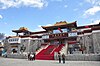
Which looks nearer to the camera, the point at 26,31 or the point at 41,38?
the point at 41,38

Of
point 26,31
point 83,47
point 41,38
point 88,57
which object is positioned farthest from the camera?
point 26,31

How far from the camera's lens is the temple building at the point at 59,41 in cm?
4056

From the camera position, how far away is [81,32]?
44656mm

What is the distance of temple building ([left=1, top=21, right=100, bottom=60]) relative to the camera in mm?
40562

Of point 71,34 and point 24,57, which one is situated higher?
point 71,34

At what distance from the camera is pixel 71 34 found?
4569 centimetres

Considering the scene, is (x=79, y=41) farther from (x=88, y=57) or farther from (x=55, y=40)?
(x=88, y=57)

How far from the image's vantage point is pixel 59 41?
159 feet

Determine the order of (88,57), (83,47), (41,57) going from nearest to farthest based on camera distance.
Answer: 1. (88,57)
2. (41,57)
3. (83,47)

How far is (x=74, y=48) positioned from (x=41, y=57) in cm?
906

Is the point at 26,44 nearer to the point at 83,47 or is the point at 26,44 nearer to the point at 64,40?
the point at 64,40

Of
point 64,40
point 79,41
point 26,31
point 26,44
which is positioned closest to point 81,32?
point 79,41

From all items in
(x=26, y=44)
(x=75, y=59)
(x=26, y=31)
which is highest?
(x=26, y=31)

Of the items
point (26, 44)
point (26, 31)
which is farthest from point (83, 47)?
→ point (26, 31)
